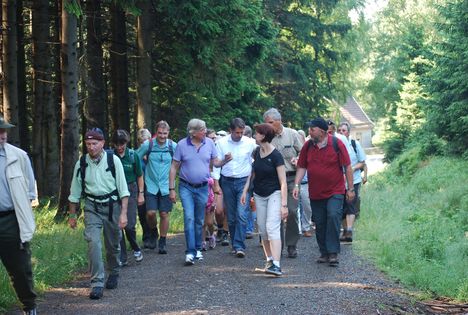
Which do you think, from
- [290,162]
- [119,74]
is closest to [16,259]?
[290,162]

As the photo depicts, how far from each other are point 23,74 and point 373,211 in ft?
33.3

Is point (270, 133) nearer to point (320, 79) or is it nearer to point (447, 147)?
point (447, 147)

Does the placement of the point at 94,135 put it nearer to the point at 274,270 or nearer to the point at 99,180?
the point at 99,180

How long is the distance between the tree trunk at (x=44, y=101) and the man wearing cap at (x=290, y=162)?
7.05 m

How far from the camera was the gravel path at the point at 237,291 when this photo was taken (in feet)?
24.3

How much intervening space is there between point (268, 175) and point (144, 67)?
9216 mm

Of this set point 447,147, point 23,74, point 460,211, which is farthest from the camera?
point 447,147

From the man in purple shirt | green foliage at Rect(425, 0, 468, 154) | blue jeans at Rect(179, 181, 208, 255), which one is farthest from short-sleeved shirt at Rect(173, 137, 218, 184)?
green foliage at Rect(425, 0, 468, 154)

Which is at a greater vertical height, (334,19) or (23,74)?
(334,19)

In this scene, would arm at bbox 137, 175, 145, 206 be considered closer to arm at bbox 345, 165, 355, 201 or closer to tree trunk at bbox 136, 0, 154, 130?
arm at bbox 345, 165, 355, 201

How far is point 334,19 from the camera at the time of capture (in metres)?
38.0

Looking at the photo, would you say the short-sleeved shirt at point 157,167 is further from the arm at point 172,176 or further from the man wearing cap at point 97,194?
the man wearing cap at point 97,194

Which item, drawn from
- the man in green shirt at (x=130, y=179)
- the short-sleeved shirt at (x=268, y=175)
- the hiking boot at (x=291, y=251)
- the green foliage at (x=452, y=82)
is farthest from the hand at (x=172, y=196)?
the green foliage at (x=452, y=82)

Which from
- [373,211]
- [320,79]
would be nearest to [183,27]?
[373,211]
